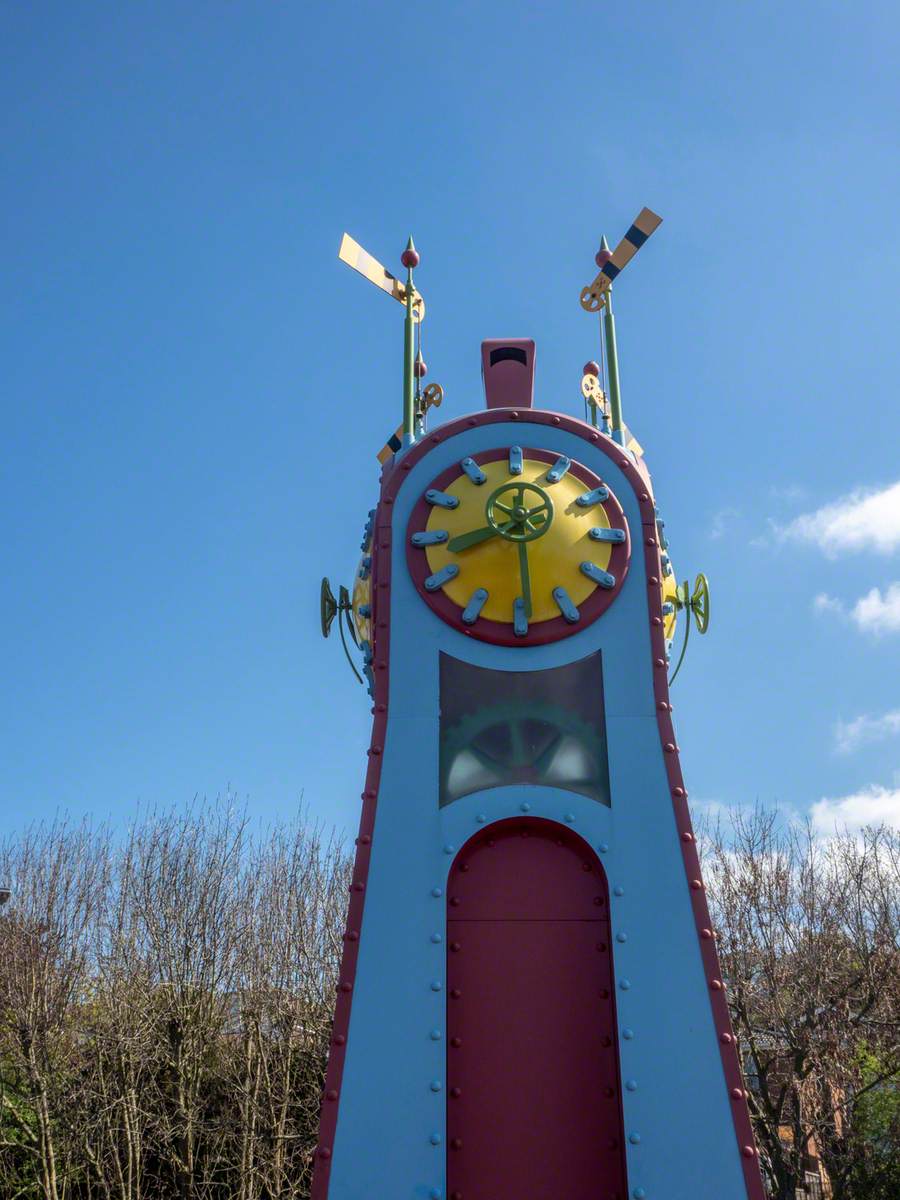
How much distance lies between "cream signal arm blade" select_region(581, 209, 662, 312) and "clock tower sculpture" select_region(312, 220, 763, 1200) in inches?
51.5

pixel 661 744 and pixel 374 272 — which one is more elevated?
pixel 374 272

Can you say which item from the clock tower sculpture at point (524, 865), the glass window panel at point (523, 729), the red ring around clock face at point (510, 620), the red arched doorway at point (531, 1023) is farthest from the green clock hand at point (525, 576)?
the red arched doorway at point (531, 1023)

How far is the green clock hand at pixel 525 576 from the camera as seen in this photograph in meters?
5.91

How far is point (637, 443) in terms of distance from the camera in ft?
23.3

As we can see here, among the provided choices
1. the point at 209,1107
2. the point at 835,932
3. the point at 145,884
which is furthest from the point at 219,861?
the point at 835,932

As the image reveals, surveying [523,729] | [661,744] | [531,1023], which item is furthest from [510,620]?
[531,1023]

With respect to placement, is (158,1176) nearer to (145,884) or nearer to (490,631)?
(145,884)

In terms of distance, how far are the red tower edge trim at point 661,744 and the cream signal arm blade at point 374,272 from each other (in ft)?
4.88

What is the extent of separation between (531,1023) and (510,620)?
2.08m

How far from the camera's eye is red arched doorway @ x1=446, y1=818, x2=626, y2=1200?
493cm

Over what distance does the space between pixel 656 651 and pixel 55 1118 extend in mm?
15898

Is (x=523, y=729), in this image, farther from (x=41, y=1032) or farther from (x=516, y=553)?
(x=41, y=1032)

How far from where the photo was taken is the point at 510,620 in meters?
5.89

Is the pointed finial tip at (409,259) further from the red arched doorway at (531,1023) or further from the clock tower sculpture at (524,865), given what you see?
the red arched doorway at (531,1023)
